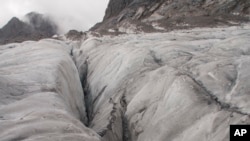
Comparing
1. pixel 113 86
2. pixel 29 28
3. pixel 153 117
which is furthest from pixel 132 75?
pixel 29 28

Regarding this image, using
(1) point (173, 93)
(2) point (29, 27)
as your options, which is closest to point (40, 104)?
(1) point (173, 93)

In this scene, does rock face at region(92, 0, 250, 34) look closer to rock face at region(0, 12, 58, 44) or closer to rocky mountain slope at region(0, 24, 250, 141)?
rocky mountain slope at region(0, 24, 250, 141)

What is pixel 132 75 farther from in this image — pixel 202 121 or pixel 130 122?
pixel 202 121

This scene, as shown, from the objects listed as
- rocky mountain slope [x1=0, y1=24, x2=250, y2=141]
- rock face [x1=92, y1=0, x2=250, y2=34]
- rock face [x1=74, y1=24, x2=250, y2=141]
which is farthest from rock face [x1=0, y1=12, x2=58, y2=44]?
rock face [x1=74, y1=24, x2=250, y2=141]

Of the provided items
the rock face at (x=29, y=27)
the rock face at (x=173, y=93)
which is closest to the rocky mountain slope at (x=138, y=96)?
the rock face at (x=173, y=93)

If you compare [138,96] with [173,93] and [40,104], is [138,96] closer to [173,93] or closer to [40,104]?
[173,93]

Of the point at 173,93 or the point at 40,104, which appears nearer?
the point at 40,104
